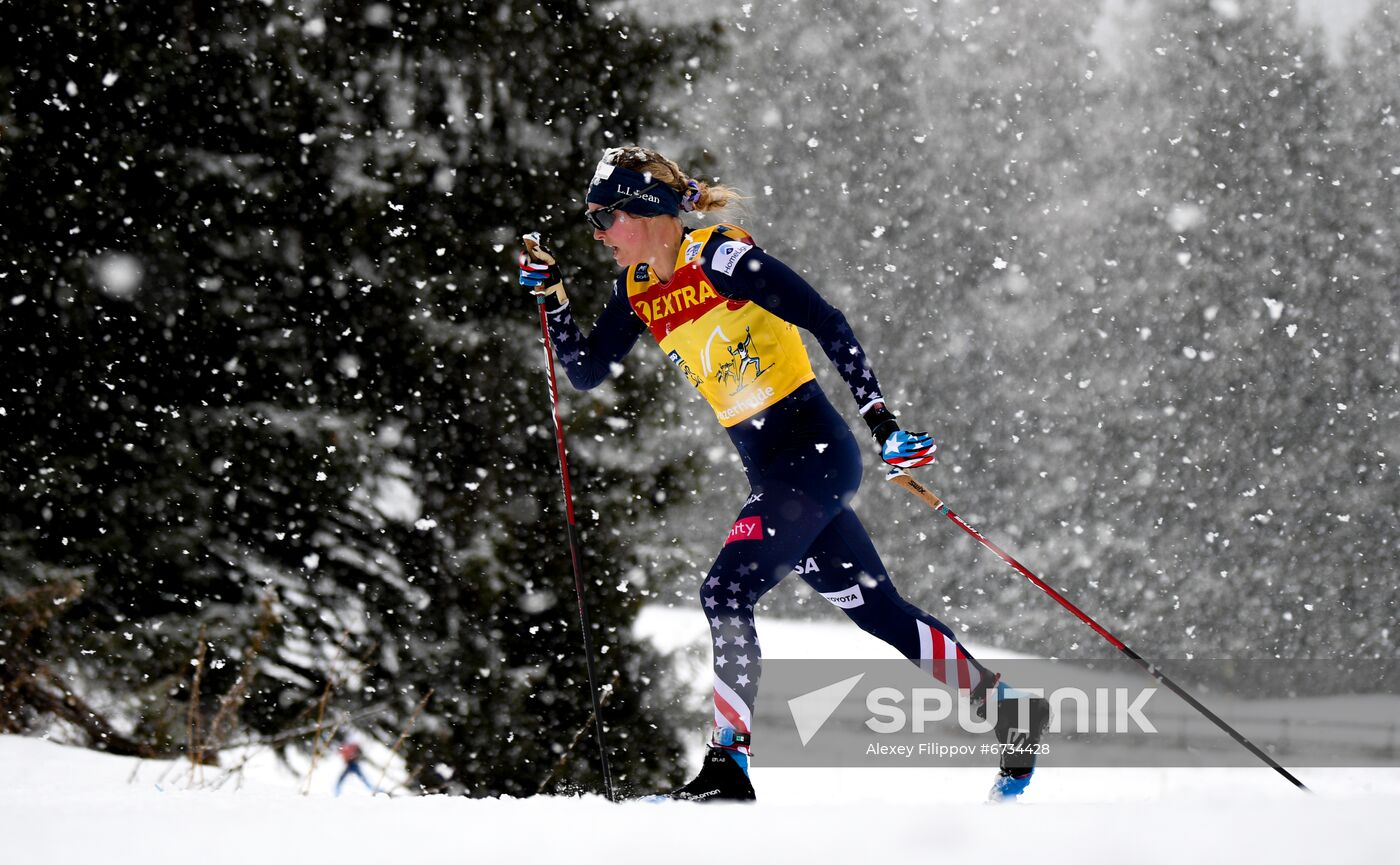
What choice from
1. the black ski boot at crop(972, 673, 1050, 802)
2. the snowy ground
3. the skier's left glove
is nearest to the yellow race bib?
the skier's left glove

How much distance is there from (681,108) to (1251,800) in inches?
222

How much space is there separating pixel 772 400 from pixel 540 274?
943 millimetres

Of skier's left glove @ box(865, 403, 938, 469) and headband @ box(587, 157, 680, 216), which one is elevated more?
headband @ box(587, 157, 680, 216)

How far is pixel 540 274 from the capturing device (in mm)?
3473

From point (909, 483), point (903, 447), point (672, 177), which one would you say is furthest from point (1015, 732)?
point (672, 177)

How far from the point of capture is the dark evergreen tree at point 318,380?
5.73 m

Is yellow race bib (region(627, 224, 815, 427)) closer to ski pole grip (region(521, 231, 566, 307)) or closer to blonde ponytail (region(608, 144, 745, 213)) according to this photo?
blonde ponytail (region(608, 144, 745, 213))

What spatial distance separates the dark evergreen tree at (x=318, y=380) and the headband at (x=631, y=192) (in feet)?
10.3

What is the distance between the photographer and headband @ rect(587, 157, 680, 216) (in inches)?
125

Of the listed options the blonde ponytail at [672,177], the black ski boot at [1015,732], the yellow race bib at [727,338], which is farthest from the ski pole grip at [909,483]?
the blonde ponytail at [672,177]

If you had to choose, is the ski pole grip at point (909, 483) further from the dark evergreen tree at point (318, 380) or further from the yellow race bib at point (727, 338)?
the dark evergreen tree at point (318, 380)

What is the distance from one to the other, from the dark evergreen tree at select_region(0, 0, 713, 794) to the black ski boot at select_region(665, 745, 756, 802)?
357 cm

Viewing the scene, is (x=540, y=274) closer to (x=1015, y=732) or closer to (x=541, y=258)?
(x=541, y=258)

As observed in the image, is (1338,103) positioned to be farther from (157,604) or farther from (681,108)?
(157,604)
